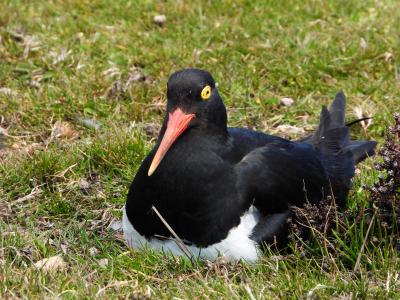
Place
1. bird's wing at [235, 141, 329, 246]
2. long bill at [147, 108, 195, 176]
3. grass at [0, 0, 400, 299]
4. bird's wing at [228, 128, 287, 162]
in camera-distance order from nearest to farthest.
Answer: grass at [0, 0, 400, 299] < long bill at [147, 108, 195, 176] < bird's wing at [235, 141, 329, 246] < bird's wing at [228, 128, 287, 162]

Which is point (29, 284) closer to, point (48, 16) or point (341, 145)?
point (341, 145)

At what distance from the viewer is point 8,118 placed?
25.3ft

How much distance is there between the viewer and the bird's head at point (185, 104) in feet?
17.5

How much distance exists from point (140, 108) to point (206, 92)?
8.22 feet

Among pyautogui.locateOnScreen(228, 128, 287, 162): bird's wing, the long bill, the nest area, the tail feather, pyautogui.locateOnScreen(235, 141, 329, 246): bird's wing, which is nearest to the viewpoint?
the nest area

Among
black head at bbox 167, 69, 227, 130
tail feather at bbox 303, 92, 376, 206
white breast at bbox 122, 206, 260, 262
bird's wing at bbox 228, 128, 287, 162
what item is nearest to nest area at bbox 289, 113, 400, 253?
white breast at bbox 122, 206, 260, 262

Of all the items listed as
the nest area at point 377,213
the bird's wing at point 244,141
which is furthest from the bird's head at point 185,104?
the nest area at point 377,213

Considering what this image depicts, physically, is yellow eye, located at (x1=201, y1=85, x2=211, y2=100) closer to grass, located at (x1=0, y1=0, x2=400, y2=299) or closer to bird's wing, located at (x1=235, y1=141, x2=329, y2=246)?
bird's wing, located at (x1=235, y1=141, x2=329, y2=246)

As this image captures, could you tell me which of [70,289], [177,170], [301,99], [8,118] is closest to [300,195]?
[177,170]

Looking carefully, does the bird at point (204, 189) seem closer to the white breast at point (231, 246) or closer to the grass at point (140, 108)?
the white breast at point (231, 246)

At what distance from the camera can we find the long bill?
17.2 ft

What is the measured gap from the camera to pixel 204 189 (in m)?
5.43

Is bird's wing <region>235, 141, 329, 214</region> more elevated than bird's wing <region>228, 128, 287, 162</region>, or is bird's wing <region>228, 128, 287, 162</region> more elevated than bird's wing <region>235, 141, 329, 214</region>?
bird's wing <region>228, 128, 287, 162</region>

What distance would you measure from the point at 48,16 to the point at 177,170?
4.73 meters
